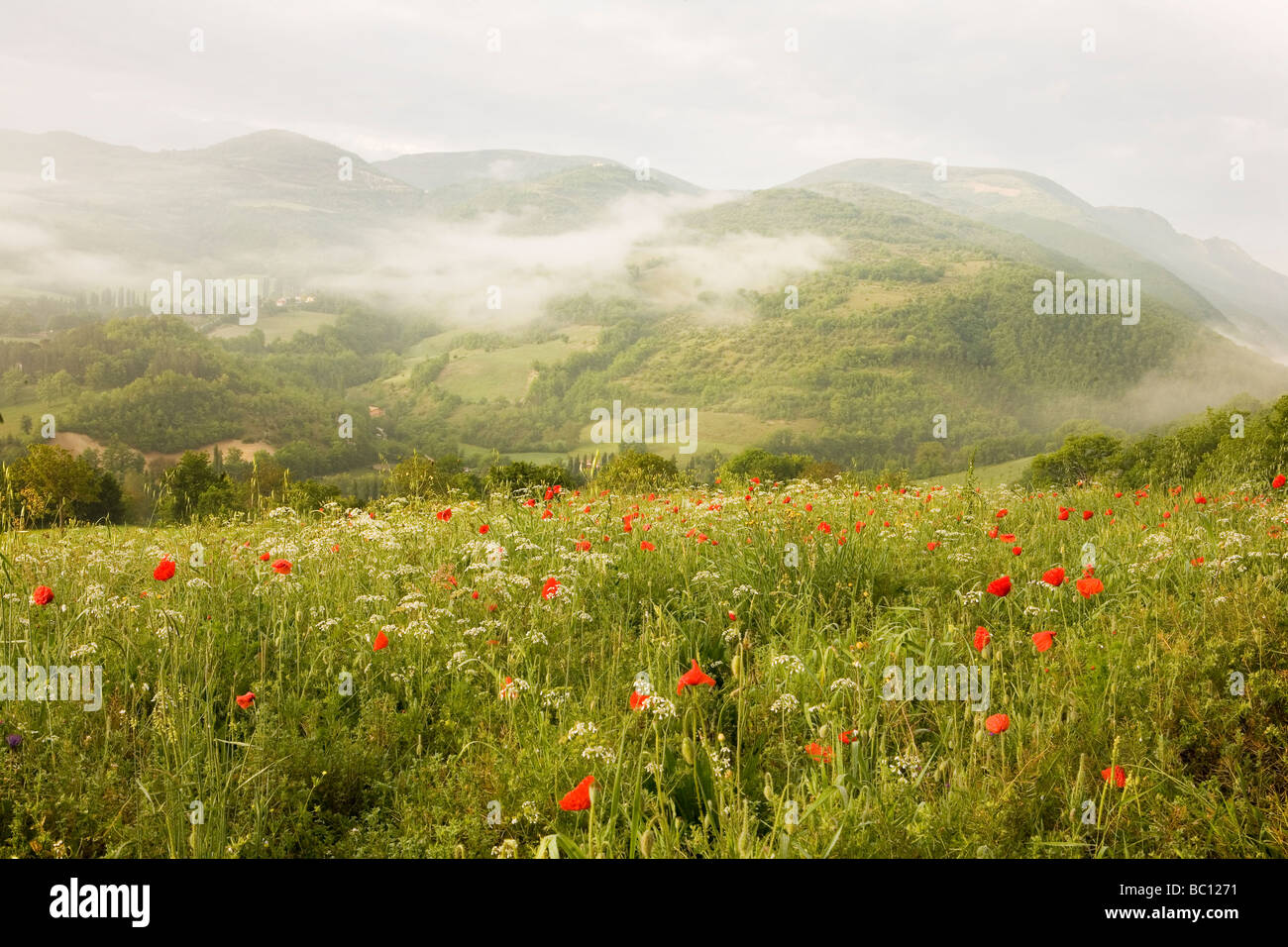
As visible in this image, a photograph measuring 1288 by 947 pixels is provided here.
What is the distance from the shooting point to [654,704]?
3078mm

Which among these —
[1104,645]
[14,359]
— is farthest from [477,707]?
[14,359]

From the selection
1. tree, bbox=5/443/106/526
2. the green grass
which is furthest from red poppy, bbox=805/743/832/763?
tree, bbox=5/443/106/526

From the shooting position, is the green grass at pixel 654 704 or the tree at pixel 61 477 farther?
the tree at pixel 61 477

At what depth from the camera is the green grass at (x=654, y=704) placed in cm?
260

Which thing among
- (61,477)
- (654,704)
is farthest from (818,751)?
(61,477)

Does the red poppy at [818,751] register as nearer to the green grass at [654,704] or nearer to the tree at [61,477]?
the green grass at [654,704]

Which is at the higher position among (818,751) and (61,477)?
(818,751)

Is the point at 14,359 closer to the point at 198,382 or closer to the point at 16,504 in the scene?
the point at 198,382

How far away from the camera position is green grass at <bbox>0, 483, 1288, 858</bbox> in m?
2.60

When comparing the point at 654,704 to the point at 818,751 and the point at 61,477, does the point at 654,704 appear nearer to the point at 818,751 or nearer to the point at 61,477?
the point at 818,751

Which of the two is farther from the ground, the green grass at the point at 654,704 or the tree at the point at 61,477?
the green grass at the point at 654,704

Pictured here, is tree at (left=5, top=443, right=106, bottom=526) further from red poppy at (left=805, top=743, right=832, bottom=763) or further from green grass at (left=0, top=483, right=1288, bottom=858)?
red poppy at (left=805, top=743, right=832, bottom=763)

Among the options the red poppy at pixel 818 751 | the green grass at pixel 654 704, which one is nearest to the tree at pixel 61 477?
the green grass at pixel 654 704
